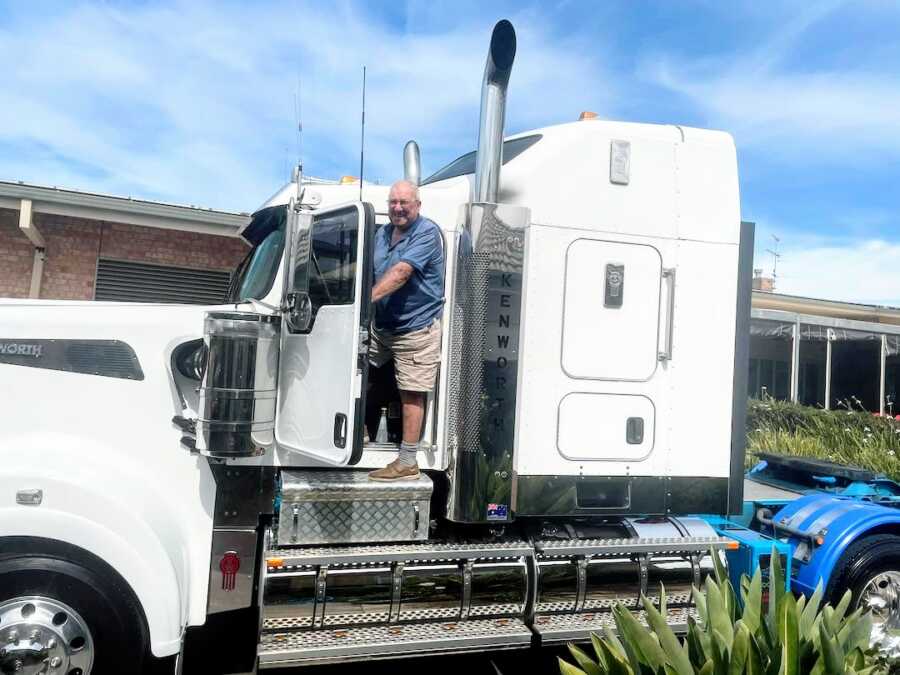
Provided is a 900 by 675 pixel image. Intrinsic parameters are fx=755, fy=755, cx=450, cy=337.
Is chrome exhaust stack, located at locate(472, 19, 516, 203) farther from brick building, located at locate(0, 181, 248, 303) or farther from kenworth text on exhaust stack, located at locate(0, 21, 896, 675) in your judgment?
brick building, located at locate(0, 181, 248, 303)

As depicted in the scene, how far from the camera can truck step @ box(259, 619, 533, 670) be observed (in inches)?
133

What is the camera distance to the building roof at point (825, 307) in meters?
17.1

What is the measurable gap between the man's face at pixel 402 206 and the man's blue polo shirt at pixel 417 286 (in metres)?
0.04

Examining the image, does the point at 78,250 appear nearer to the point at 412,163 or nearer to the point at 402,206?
the point at 412,163

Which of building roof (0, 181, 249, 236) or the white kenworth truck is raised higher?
building roof (0, 181, 249, 236)

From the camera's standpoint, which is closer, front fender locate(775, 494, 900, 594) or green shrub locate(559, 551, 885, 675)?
green shrub locate(559, 551, 885, 675)

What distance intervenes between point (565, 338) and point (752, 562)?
1.74 metres

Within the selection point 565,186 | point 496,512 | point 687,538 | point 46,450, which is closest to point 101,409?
point 46,450

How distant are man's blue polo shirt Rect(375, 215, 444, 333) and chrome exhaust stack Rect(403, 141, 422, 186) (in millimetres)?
896

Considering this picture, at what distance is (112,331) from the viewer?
3.61 meters

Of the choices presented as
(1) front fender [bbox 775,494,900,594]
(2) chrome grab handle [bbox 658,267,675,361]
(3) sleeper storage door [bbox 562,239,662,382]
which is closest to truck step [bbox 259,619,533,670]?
(3) sleeper storage door [bbox 562,239,662,382]

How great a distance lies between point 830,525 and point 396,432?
2703 mm

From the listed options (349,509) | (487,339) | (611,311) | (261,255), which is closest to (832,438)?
(611,311)

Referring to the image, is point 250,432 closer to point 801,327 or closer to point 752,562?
point 752,562
